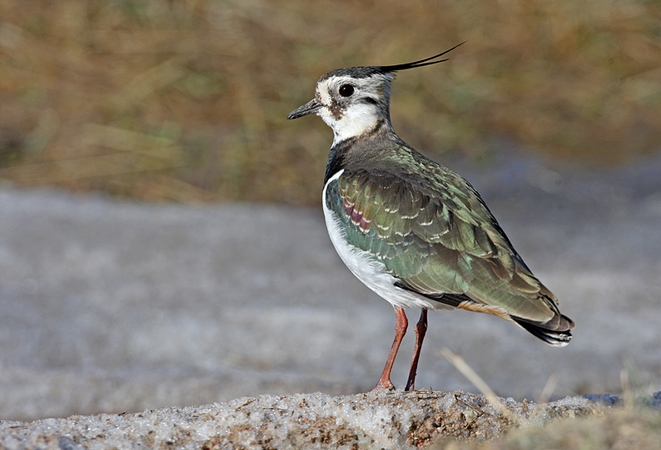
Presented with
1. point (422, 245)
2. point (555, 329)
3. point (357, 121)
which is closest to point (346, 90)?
point (357, 121)

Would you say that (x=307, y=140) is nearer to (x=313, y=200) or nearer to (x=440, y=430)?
(x=313, y=200)

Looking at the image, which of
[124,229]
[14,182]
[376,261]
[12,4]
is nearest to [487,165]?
[124,229]

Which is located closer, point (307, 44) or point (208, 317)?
point (208, 317)

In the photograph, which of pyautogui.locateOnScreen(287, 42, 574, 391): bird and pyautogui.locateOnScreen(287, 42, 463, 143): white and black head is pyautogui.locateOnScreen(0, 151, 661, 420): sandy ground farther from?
pyautogui.locateOnScreen(287, 42, 463, 143): white and black head

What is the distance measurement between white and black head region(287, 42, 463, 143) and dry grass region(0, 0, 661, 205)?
3.85m

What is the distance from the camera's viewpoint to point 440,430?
349cm

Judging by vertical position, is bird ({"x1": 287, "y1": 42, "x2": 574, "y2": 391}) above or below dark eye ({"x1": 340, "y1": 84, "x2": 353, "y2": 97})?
below

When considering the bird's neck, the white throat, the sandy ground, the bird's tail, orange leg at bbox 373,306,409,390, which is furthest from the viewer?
the sandy ground

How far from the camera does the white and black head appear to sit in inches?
195

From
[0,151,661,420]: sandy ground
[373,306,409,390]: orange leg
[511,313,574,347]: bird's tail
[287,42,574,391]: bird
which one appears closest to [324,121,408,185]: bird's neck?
[287,42,574,391]: bird

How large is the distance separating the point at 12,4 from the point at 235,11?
2708 mm

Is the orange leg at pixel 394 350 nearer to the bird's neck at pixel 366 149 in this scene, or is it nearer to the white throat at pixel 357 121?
the bird's neck at pixel 366 149

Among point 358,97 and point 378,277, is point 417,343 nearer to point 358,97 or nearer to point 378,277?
point 378,277

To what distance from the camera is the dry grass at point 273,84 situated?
920 cm
